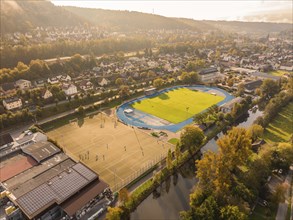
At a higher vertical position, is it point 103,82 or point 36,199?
point 36,199

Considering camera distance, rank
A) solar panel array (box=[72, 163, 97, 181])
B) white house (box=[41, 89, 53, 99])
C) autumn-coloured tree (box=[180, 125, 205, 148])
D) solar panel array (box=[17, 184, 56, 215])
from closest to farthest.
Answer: solar panel array (box=[17, 184, 56, 215]) → solar panel array (box=[72, 163, 97, 181]) → autumn-coloured tree (box=[180, 125, 205, 148]) → white house (box=[41, 89, 53, 99])

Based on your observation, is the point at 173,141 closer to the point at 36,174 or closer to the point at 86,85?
the point at 36,174

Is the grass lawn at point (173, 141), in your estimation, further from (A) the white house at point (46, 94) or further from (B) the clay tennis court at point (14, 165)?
(A) the white house at point (46, 94)

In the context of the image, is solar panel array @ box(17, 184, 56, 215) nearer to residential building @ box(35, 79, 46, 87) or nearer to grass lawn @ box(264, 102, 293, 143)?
grass lawn @ box(264, 102, 293, 143)

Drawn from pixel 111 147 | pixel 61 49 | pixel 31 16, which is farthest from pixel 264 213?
pixel 31 16

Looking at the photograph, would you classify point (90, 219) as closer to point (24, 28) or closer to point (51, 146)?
point (51, 146)

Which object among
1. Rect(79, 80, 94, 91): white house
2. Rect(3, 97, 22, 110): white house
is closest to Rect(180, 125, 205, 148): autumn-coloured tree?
Rect(79, 80, 94, 91): white house

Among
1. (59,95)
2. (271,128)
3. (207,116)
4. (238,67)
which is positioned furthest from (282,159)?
(238,67)
